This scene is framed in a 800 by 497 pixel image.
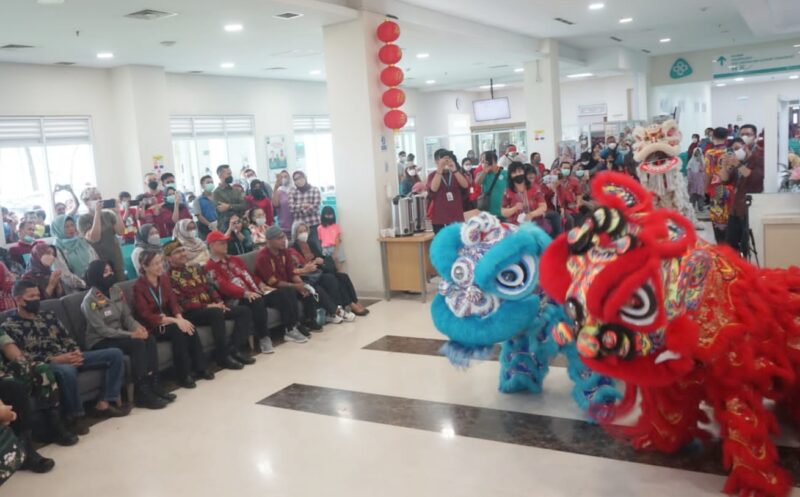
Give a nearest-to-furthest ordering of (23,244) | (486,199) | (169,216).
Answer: (23,244) → (486,199) → (169,216)

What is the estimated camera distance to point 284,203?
28.6 ft

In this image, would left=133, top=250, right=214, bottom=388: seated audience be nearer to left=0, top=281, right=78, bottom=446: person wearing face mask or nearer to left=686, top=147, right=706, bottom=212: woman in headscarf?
left=0, top=281, right=78, bottom=446: person wearing face mask

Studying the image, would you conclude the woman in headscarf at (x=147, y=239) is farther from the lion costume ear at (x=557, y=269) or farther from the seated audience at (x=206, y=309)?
the lion costume ear at (x=557, y=269)

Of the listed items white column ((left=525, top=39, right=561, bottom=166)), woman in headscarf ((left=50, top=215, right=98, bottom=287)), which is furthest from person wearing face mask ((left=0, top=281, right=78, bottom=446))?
white column ((left=525, top=39, right=561, bottom=166))

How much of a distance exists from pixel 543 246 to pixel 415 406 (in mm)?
1343

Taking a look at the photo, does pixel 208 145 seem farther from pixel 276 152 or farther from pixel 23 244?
pixel 23 244

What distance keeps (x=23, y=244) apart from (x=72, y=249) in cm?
96

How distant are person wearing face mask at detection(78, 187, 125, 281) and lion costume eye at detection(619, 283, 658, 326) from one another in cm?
535

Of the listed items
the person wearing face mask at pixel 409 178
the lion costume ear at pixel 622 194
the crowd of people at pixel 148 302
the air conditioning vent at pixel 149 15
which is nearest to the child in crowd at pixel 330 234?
the crowd of people at pixel 148 302

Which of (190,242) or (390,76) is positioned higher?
(390,76)

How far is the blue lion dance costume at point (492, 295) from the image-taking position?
388cm

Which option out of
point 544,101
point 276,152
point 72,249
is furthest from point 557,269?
point 276,152

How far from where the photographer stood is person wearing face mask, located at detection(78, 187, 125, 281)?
653 cm

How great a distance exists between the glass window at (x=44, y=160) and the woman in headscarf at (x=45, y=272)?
5524mm
